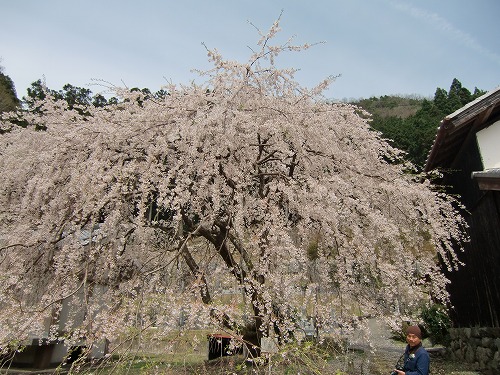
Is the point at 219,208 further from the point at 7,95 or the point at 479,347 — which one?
the point at 7,95

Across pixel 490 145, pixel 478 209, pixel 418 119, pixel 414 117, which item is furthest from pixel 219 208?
pixel 414 117

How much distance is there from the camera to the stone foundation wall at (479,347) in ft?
23.5

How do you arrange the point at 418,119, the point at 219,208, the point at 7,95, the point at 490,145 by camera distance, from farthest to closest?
the point at 418,119, the point at 7,95, the point at 490,145, the point at 219,208

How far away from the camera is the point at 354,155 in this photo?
610 cm

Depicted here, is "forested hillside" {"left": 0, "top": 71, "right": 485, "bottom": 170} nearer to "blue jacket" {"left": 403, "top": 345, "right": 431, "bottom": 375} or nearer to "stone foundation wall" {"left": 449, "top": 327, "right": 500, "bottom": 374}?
"stone foundation wall" {"left": 449, "top": 327, "right": 500, "bottom": 374}

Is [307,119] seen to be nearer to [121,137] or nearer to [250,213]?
[250,213]

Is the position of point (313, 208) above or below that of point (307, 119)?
below

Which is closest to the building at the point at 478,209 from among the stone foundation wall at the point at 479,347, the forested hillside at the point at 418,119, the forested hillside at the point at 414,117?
the stone foundation wall at the point at 479,347

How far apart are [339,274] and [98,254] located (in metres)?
3.70

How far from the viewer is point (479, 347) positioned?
803 cm

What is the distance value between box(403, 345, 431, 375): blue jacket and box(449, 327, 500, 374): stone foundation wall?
4130 millimetres

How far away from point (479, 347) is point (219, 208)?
683cm

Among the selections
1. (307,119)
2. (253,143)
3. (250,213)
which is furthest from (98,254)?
(307,119)

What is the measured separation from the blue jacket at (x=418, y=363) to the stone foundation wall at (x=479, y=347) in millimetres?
4130
